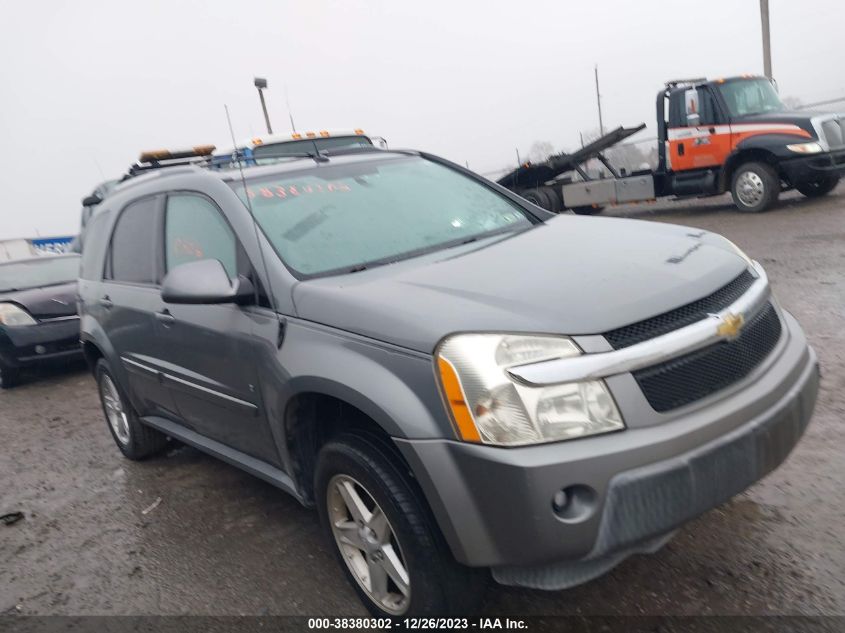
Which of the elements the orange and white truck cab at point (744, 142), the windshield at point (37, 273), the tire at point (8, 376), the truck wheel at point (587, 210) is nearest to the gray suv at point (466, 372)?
the tire at point (8, 376)

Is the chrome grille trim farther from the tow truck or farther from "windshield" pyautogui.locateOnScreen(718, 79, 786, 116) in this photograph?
"windshield" pyautogui.locateOnScreen(718, 79, 786, 116)

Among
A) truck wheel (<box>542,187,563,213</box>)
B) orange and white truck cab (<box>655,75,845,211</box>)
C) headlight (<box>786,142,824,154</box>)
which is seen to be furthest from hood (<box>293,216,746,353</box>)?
truck wheel (<box>542,187,563,213</box>)

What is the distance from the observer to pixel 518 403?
208cm

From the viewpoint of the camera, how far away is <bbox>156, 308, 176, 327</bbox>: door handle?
3559 mm

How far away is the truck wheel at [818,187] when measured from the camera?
1155cm

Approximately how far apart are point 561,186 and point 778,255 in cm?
688

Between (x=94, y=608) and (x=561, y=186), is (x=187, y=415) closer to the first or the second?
(x=94, y=608)

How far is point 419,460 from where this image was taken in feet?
7.22

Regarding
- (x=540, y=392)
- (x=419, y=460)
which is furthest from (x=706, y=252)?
(x=419, y=460)

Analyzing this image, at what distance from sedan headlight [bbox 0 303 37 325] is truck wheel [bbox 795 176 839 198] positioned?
36.9 ft

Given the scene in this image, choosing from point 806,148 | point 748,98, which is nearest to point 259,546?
point 806,148

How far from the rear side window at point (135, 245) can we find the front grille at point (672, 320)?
8.94 feet

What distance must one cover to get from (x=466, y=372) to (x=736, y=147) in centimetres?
1098

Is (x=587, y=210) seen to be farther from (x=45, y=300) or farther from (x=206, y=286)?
(x=206, y=286)
